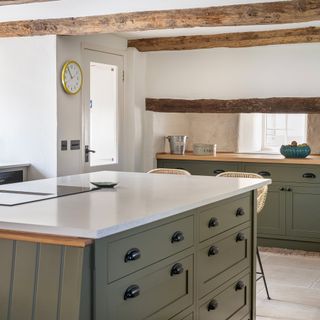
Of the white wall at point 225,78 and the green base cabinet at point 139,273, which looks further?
the white wall at point 225,78

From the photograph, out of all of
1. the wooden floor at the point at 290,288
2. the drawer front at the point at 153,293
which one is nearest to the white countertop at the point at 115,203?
the drawer front at the point at 153,293

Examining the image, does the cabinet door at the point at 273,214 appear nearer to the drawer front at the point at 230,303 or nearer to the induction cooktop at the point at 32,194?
the drawer front at the point at 230,303

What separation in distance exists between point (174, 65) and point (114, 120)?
3.62 feet

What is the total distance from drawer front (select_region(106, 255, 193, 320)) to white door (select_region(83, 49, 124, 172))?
143 inches

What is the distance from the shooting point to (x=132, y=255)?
8.32 ft

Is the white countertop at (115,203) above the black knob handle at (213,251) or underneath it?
above

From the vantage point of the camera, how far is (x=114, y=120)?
712 centimetres

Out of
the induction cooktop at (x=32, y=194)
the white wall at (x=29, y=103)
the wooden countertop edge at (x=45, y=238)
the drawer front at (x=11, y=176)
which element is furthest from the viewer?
the white wall at (x=29, y=103)

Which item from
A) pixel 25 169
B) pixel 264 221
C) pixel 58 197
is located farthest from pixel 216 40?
pixel 58 197

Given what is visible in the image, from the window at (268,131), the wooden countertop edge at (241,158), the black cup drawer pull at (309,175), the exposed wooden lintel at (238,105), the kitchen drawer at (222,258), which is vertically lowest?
the kitchen drawer at (222,258)

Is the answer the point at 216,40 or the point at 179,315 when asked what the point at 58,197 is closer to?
the point at 179,315

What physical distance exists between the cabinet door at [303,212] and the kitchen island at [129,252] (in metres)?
2.86

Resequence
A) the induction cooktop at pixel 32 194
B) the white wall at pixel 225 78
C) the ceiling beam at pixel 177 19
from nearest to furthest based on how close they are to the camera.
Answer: the induction cooktop at pixel 32 194 < the ceiling beam at pixel 177 19 < the white wall at pixel 225 78

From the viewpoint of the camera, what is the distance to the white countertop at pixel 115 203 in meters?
2.35
